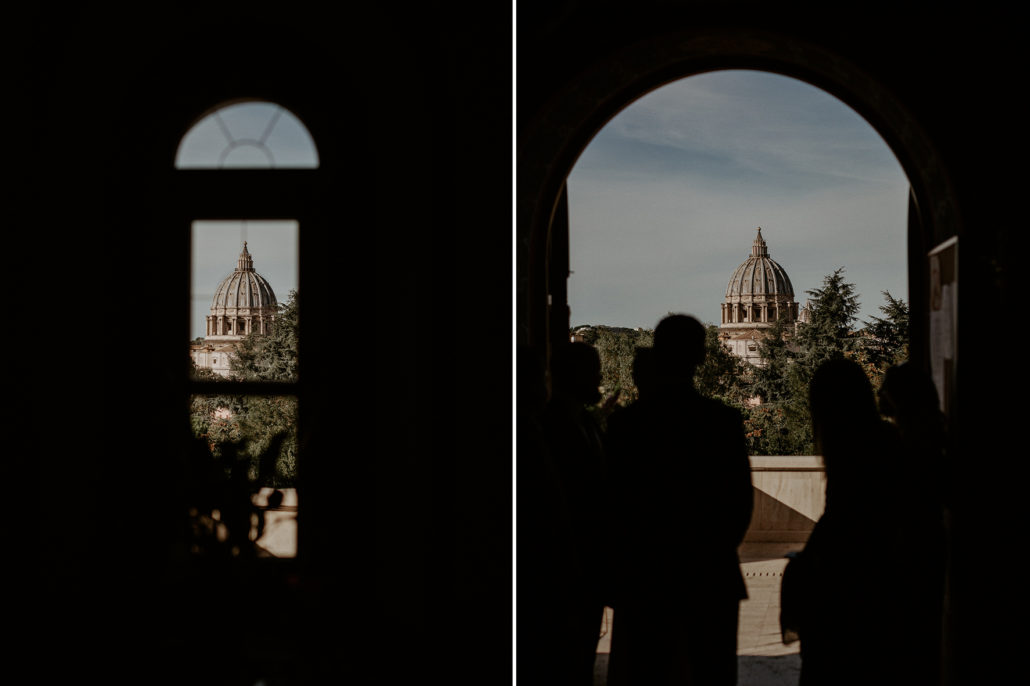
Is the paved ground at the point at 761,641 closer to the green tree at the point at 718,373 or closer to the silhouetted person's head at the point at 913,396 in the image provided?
the silhouetted person's head at the point at 913,396

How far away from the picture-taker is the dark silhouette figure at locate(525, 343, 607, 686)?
70.8 inches

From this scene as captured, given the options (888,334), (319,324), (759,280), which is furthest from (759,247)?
(319,324)

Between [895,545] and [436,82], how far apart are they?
1.56m

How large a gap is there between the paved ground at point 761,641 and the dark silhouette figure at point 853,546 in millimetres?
537

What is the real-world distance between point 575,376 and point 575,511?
1.15ft

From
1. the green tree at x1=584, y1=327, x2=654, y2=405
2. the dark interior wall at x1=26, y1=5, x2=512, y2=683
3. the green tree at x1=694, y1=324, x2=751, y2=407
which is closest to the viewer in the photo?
the dark interior wall at x1=26, y1=5, x2=512, y2=683

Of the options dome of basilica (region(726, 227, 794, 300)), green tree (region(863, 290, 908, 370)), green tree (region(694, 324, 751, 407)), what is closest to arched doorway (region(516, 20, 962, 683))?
green tree (region(694, 324, 751, 407))

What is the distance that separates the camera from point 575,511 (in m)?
1.96

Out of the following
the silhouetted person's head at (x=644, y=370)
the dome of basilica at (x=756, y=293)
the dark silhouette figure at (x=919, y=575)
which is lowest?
the dark silhouette figure at (x=919, y=575)

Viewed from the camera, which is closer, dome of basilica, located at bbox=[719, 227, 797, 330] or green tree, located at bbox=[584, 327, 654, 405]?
green tree, located at bbox=[584, 327, 654, 405]

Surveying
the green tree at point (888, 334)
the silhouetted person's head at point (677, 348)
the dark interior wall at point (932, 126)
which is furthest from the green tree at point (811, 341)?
the silhouetted person's head at point (677, 348)

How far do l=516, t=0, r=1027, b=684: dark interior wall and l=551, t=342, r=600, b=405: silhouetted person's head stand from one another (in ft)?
2.08

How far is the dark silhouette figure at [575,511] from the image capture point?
1799 millimetres

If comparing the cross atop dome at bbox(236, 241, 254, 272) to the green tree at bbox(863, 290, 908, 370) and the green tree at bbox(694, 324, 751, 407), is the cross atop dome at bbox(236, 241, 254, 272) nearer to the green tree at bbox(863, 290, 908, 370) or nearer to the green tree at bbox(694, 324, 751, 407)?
the green tree at bbox(694, 324, 751, 407)
